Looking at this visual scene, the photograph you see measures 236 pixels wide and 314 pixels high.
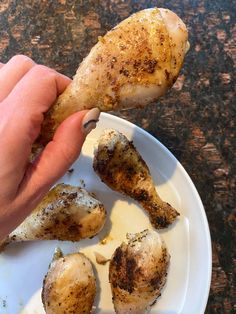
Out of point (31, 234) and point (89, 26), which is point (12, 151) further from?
point (89, 26)

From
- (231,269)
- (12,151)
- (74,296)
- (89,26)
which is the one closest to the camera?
(12,151)

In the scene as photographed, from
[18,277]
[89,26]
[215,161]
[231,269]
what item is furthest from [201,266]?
[89,26]

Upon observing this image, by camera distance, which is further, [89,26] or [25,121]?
[89,26]

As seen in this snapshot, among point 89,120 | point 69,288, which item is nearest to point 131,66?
point 89,120

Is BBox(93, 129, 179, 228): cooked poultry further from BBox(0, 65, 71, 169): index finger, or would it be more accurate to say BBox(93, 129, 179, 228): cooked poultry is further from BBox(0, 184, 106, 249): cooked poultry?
BBox(0, 65, 71, 169): index finger

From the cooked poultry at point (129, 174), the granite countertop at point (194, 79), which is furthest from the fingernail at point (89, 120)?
the granite countertop at point (194, 79)

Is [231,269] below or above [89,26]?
below

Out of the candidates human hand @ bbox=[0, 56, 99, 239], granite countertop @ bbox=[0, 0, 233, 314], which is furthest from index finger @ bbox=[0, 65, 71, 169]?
granite countertop @ bbox=[0, 0, 233, 314]
